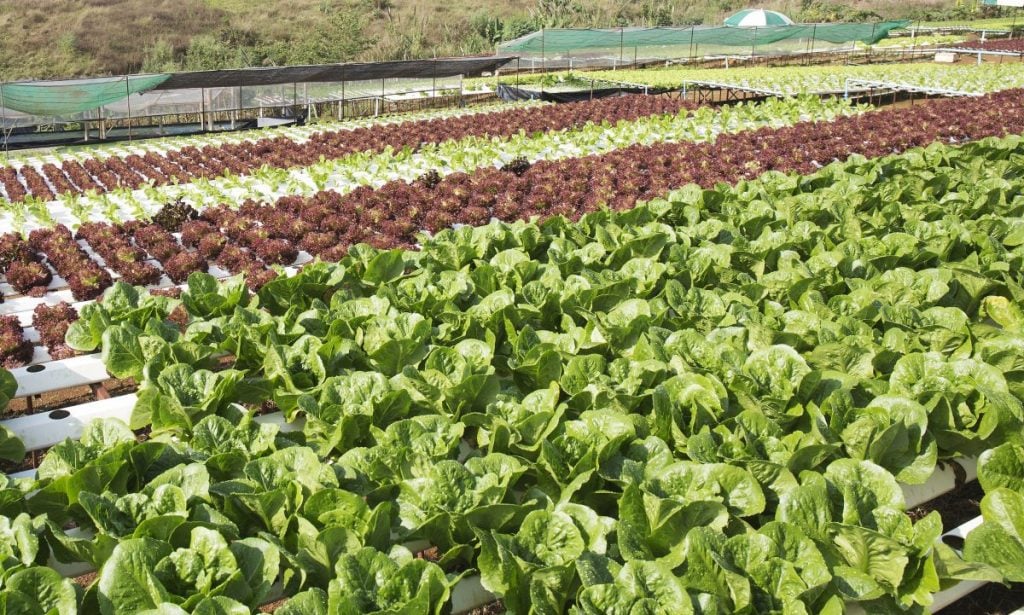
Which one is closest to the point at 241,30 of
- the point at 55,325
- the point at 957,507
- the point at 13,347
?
the point at 55,325

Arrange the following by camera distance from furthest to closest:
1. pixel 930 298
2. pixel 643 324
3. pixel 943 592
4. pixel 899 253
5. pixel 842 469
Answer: pixel 899 253 → pixel 930 298 → pixel 643 324 → pixel 842 469 → pixel 943 592

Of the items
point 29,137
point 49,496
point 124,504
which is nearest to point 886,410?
point 124,504

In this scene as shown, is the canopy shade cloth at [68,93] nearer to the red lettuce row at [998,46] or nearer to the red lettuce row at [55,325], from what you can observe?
the red lettuce row at [55,325]

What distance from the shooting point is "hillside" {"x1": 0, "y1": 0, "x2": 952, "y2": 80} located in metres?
38.2

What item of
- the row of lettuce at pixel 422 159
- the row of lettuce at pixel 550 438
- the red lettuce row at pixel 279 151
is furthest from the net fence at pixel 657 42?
the row of lettuce at pixel 550 438

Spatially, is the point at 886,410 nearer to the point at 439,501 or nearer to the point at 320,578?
the point at 439,501

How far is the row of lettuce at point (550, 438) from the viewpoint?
2.62m

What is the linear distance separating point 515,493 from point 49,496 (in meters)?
1.80

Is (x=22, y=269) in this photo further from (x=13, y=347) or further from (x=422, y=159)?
(x=422, y=159)

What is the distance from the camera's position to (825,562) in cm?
273

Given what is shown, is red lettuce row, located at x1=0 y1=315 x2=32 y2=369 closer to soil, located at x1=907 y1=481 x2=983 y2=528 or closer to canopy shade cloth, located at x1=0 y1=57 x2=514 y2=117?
soil, located at x1=907 y1=481 x2=983 y2=528

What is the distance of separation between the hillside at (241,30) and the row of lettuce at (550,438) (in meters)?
35.9

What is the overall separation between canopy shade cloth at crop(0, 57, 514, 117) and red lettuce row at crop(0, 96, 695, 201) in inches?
166

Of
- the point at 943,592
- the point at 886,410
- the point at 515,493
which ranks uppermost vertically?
the point at 886,410
